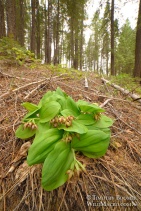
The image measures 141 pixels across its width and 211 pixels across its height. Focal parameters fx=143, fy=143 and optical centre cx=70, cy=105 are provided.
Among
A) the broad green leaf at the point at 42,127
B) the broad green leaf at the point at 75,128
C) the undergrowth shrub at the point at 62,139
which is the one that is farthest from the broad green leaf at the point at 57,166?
the broad green leaf at the point at 42,127

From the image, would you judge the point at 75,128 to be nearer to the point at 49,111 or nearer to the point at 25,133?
the point at 49,111

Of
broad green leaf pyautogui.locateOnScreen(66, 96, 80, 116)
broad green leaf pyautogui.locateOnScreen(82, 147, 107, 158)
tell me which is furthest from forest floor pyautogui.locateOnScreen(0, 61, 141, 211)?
broad green leaf pyautogui.locateOnScreen(66, 96, 80, 116)

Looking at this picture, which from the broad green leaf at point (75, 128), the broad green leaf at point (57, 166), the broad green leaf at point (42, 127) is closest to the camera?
the broad green leaf at point (57, 166)

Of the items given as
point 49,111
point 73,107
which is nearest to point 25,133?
point 49,111

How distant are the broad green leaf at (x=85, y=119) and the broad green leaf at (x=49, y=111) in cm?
23

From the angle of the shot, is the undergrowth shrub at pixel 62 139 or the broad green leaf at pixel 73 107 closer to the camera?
the undergrowth shrub at pixel 62 139

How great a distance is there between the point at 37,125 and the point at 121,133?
0.94 metres

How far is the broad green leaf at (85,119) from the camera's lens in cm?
130

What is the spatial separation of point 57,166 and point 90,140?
314mm

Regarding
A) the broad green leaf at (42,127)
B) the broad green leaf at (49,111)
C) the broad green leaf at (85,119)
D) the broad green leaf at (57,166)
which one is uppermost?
the broad green leaf at (49,111)

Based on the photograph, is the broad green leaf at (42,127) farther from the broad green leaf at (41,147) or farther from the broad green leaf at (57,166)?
the broad green leaf at (57,166)

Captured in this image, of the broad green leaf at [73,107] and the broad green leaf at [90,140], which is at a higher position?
the broad green leaf at [73,107]

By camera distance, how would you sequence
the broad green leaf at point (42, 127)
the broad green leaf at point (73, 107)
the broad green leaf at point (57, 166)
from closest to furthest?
the broad green leaf at point (57, 166) < the broad green leaf at point (42, 127) < the broad green leaf at point (73, 107)

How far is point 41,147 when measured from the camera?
3.37ft
